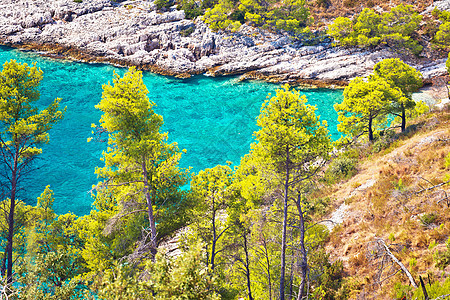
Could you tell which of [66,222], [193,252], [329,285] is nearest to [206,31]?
[66,222]

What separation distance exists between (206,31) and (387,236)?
60521 millimetres

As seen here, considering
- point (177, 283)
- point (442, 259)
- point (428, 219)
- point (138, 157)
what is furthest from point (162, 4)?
point (177, 283)

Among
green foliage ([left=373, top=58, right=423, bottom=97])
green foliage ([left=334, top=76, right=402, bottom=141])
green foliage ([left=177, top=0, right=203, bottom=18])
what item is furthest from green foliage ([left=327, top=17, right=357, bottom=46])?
green foliage ([left=334, top=76, right=402, bottom=141])

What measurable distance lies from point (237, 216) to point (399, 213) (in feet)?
28.5

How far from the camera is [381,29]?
192 feet

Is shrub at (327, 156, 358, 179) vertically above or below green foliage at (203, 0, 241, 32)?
below

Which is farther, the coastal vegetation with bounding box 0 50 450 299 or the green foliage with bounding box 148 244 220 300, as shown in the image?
the coastal vegetation with bounding box 0 50 450 299

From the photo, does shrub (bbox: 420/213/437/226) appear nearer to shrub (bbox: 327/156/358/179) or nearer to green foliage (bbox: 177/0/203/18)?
shrub (bbox: 327/156/358/179)

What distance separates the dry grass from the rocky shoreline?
3764cm

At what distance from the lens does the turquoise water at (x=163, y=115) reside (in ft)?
113

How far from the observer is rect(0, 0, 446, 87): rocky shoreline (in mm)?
57781

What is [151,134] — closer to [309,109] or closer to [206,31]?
[309,109]

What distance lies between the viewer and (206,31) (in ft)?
217

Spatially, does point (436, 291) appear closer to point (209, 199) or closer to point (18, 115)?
point (209, 199)
